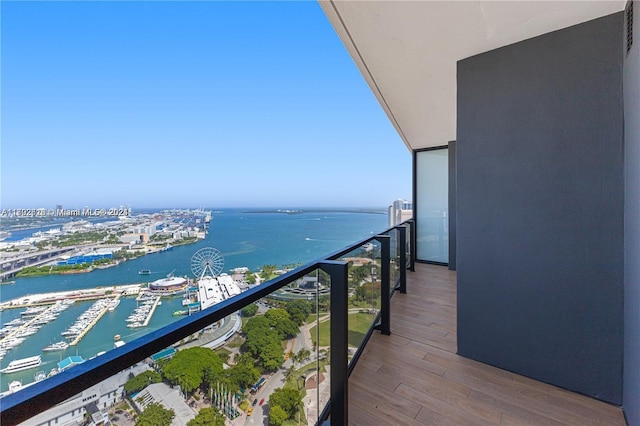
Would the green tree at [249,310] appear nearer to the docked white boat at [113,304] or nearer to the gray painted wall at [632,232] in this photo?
the gray painted wall at [632,232]

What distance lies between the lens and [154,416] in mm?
601

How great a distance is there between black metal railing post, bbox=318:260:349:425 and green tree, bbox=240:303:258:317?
0.51m

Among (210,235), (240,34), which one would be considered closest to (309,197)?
(210,235)

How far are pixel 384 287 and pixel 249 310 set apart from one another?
199 cm

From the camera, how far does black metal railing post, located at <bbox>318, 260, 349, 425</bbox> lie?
55.4 inches

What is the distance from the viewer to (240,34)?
24.6ft

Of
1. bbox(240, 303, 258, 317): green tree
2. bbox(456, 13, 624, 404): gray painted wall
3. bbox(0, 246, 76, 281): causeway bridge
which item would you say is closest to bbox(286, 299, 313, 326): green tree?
bbox(240, 303, 258, 317): green tree

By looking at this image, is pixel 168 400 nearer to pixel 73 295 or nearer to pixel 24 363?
pixel 24 363

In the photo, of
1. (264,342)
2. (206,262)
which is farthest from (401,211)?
(264,342)

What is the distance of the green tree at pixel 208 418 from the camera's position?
0.71 metres

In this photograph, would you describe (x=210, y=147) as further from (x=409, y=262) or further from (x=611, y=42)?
(x=611, y=42)

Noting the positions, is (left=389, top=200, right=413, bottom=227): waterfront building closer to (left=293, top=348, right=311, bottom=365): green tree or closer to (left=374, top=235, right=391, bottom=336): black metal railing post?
(left=374, top=235, right=391, bottom=336): black metal railing post

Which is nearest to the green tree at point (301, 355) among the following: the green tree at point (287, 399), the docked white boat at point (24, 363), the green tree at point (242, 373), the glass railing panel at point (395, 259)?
the green tree at point (287, 399)

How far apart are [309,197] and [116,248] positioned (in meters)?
12.1
